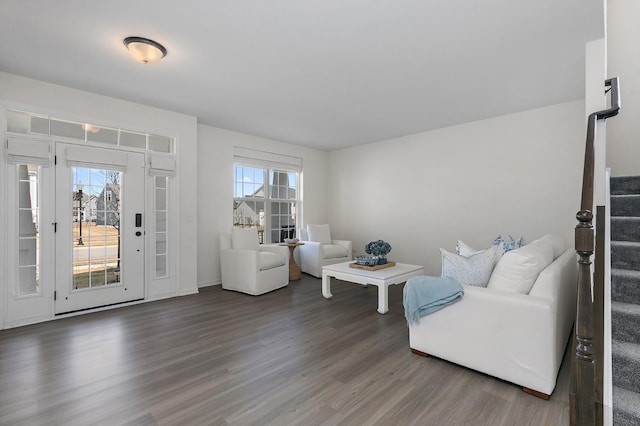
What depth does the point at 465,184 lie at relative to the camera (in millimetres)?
4934

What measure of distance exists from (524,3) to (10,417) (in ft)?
13.7

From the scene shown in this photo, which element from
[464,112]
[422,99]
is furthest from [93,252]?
[464,112]

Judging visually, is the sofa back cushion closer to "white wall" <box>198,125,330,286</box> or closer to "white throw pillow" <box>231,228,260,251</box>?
"white throw pillow" <box>231,228,260,251</box>

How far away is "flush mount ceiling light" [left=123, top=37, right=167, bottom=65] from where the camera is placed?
2.54 meters

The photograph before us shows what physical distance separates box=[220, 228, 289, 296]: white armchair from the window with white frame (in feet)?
2.32

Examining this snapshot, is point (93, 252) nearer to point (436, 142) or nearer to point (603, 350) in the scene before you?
point (603, 350)

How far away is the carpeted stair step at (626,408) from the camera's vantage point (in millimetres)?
1449

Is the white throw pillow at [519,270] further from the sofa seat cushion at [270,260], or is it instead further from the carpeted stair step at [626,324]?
the sofa seat cushion at [270,260]

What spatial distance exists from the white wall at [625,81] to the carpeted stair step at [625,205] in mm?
1001

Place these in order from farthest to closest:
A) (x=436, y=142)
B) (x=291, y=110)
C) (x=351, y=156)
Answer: (x=351, y=156) < (x=436, y=142) < (x=291, y=110)

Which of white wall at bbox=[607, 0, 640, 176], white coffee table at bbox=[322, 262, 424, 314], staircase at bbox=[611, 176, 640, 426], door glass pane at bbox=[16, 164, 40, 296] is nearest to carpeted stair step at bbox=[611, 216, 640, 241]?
staircase at bbox=[611, 176, 640, 426]

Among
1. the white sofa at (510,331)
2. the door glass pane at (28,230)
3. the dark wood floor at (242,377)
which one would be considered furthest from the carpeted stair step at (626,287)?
the door glass pane at (28,230)

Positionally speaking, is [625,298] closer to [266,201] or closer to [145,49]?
[145,49]

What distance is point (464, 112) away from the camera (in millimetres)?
4406
